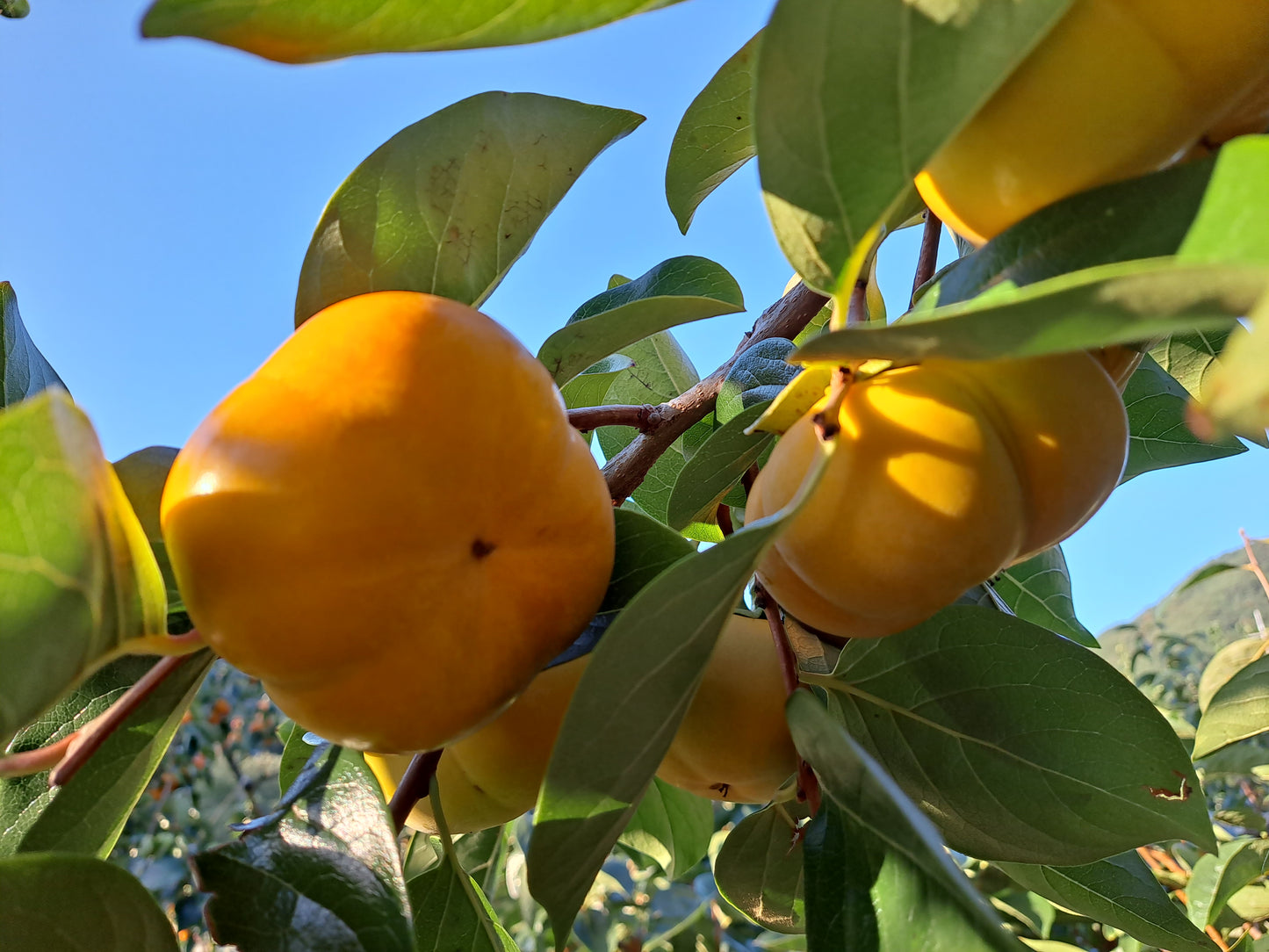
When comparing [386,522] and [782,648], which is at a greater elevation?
[386,522]

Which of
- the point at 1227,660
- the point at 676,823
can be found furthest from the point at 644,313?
the point at 1227,660

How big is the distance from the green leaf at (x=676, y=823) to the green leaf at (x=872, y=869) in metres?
0.47

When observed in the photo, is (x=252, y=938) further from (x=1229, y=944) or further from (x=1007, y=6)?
(x=1229, y=944)

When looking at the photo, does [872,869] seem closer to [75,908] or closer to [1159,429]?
[75,908]

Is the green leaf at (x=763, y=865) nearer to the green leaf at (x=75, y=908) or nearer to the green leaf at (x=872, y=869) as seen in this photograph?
the green leaf at (x=872, y=869)

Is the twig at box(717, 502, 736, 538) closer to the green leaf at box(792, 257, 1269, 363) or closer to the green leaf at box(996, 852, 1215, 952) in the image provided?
the green leaf at box(996, 852, 1215, 952)

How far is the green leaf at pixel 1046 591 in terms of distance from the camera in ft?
3.37

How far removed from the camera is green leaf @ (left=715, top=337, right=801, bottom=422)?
26.8 inches

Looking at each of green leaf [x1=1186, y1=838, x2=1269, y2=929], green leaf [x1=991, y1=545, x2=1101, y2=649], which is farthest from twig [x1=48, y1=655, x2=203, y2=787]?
green leaf [x1=1186, y1=838, x2=1269, y2=929]

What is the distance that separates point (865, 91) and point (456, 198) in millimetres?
298

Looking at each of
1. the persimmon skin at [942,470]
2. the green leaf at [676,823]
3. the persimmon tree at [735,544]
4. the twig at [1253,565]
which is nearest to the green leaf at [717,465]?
the persimmon tree at [735,544]

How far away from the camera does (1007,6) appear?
38 centimetres

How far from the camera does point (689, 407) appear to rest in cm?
77

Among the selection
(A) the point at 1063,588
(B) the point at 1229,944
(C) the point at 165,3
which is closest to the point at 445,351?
(C) the point at 165,3
